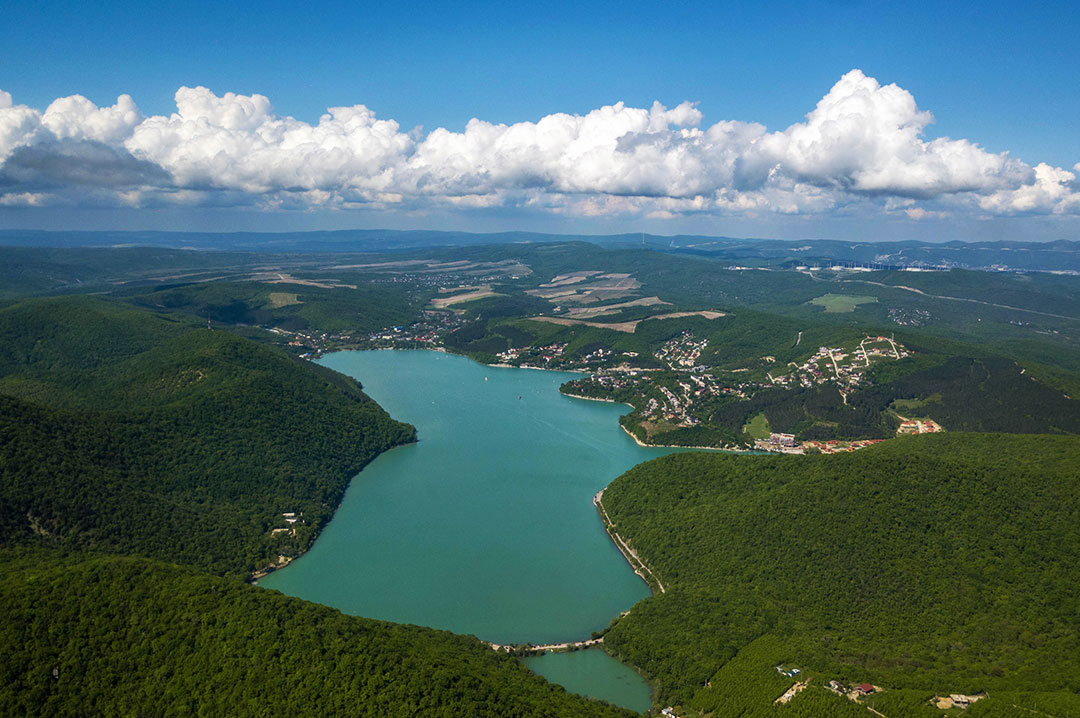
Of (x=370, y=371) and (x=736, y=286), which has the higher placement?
(x=736, y=286)

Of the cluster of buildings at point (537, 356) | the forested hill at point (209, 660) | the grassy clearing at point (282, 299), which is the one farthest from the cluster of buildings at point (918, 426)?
the grassy clearing at point (282, 299)

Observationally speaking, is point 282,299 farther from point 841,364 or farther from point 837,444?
point 837,444

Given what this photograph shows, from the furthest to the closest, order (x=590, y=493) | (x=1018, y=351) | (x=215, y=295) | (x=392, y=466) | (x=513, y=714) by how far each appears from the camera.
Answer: (x=215, y=295) < (x=1018, y=351) < (x=392, y=466) < (x=590, y=493) < (x=513, y=714)

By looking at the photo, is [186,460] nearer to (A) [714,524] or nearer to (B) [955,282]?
(A) [714,524]

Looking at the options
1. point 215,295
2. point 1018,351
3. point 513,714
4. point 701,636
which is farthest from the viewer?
point 215,295

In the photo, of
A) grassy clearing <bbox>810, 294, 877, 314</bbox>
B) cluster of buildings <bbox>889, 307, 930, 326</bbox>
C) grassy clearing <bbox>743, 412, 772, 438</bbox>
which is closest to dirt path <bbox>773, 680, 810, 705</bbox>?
grassy clearing <bbox>743, 412, 772, 438</bbox>

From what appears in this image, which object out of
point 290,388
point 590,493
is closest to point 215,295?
point 290,388

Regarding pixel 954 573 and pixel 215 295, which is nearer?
pixel 954 573

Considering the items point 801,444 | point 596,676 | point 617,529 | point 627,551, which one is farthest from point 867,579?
point 801,444

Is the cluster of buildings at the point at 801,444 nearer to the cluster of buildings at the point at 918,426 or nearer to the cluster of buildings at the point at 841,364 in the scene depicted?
the cluster of buildings at the point at 918,426
